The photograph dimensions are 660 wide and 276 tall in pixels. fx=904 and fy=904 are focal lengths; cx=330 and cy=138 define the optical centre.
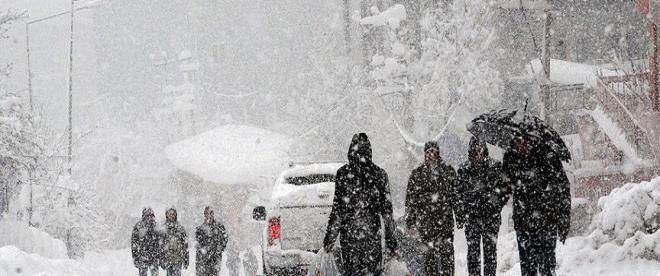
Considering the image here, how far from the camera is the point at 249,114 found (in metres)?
57.6

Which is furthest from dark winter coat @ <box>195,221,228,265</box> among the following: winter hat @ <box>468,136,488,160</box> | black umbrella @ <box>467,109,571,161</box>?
black umbrella @ <box>467,109,571,161</box>

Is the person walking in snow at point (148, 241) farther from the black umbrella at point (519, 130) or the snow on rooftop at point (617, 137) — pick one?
the snow on rooftop at point (617, 137)

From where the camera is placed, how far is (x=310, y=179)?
39.1 feet

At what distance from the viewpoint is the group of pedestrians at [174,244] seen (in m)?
14.2

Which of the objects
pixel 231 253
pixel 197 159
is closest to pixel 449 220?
pixel 231 253

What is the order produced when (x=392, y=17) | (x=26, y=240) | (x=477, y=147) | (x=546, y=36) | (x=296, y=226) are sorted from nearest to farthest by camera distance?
(x=477, y=147), (x=296, y=226), (x=546, y=36), (x=26, y=240), (x=392, y=17)

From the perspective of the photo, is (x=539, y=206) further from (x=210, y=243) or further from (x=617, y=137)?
(x=617, y=137)

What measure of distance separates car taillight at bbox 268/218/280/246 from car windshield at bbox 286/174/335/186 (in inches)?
26.0

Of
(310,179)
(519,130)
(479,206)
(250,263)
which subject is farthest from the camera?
(250,263)

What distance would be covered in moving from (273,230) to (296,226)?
0.35 metres

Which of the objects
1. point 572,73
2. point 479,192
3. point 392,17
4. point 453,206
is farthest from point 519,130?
point 392,17

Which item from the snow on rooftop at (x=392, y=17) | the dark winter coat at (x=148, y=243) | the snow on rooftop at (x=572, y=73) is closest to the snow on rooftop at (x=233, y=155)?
the snow on rooftop at (x=392, y=17)

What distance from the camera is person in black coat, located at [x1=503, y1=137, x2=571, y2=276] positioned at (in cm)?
846

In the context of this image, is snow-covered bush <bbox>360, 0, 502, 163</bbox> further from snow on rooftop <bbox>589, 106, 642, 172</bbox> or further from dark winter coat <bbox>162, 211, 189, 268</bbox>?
dark winter coat <bbox>162, 211, 189, 268</bbox>
